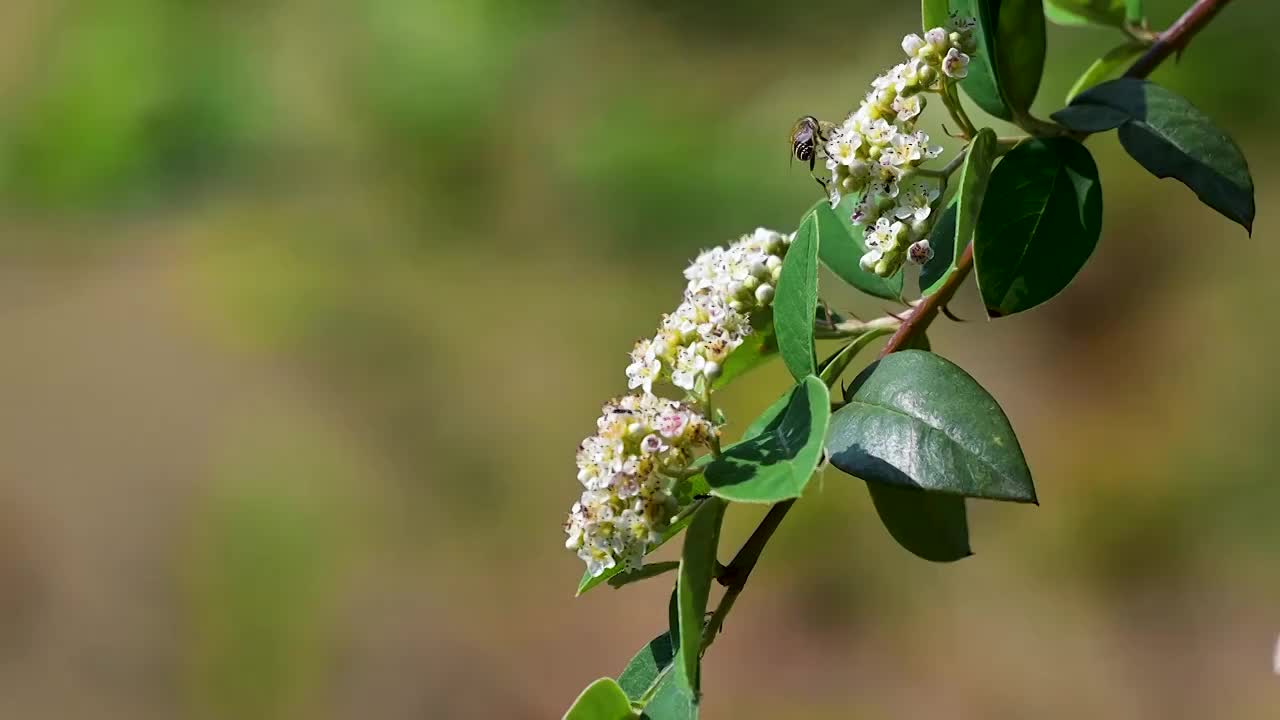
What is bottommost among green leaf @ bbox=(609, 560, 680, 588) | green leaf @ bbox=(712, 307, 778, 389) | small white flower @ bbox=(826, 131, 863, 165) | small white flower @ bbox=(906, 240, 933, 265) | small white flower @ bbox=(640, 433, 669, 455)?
green leaf @ bbox=(609, 560, 680, 588)

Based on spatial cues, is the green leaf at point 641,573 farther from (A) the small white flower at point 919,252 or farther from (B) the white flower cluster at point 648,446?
(A) the small white flower at point 919,252

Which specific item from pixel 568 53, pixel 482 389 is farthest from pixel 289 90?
pixel 482 389

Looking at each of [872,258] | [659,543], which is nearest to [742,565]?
[659,543]

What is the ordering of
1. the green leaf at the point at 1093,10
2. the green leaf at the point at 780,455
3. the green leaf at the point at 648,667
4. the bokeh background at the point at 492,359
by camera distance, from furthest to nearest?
1. the bokeh background at the point at 492,359
2. the green leaf at the point at 1093,10
3. the green leaf at the point at 648,667
4. the green leaf at the point at 780,455

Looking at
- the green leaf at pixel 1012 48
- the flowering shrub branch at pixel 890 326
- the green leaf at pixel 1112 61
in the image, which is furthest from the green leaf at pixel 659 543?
the green leaf at pixel 1112 61

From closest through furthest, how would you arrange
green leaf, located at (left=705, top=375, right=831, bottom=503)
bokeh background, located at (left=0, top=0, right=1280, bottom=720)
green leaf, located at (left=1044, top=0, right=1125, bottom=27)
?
green leaf, located at (left=705, top=375, right=831, bottom=503), green leaf, located at (left=1044, top=0, right=1125, bottom=27), bokeh background, located at (left=0, top=0, right=1280, bottom=720)

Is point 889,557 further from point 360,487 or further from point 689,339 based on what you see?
point 689,339

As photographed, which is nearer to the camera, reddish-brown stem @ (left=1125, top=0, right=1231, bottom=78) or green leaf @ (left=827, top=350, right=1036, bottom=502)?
green leaf @ (left=827, top=350, right=1036, bottom=502)

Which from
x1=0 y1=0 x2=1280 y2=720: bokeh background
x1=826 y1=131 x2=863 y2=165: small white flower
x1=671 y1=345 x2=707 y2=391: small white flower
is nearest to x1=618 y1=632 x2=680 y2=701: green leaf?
x1=671 y1=345 x2=707 y2=391: small white flower

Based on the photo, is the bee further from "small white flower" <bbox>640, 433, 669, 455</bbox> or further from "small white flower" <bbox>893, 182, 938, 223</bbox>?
"small white flower" <bbox>640, 433, 669, 455</bbox>
